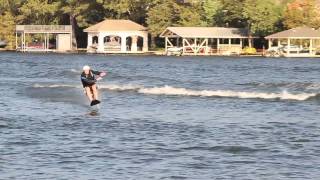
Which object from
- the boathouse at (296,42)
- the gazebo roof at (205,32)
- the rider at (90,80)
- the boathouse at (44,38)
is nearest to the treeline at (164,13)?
the gazebo roof at (205,32)

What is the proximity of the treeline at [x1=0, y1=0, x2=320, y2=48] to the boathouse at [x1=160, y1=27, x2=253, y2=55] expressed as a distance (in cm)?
→ 196

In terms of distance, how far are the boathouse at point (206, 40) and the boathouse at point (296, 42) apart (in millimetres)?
4109

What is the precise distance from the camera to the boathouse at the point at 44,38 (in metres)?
108

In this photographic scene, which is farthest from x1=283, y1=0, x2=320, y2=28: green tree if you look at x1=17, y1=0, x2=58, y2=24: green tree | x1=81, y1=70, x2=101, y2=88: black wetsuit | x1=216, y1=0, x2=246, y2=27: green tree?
x1=81, y1=70, x2=101, y2=88: black wetsuit

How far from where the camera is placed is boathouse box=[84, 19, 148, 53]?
102m

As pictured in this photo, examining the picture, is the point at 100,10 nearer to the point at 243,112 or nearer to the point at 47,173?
the point at 243,112

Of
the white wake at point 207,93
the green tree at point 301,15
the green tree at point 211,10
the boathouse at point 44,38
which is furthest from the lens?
the boathouse at point 44,38

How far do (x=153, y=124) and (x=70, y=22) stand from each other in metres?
93.3

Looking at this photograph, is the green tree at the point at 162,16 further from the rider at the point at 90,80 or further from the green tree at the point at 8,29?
the rider at the point at 90,80

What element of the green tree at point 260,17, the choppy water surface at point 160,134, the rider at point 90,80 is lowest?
the choppy water surface at point 160,134

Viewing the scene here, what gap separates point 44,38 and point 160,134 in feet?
312

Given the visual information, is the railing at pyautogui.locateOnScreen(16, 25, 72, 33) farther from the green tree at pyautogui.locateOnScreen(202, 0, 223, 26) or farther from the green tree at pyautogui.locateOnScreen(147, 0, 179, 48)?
the green tree at pyautogui.locateOnScreen(202, 0, 223, 26)

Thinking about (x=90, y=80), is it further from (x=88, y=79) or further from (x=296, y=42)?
(x=296, y=42)

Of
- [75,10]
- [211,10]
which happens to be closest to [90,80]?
[211,10]
